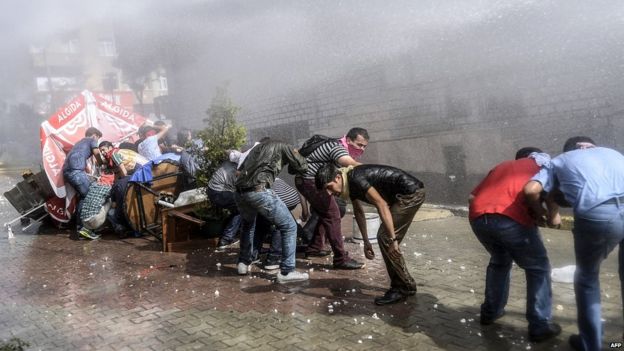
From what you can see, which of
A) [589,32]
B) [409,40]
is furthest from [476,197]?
[409,40]

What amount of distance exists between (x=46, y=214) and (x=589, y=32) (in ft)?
30.1

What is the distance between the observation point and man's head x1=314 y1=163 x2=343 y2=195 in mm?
4012

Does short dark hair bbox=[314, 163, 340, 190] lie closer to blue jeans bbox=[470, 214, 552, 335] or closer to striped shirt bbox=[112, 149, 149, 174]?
blue jeans bbox=[470, 214, 552, 335]

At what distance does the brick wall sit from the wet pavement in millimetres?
1992

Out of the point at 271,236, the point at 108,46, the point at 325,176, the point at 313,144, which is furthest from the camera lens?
the point at 108,46

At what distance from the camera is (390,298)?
4070 millimetres

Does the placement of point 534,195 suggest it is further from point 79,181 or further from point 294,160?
point 79,181

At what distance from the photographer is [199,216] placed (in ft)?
21.4

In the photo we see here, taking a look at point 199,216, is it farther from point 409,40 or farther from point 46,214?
point 409,40

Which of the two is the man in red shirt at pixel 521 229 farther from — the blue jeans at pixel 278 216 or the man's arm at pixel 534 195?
the blue jeans at pixel 278 216

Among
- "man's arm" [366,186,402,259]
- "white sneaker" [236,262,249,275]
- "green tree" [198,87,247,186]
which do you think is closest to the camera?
"man's arm" [366,186,402,259]

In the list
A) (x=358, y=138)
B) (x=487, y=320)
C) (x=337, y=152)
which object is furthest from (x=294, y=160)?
(x=487, y=320)

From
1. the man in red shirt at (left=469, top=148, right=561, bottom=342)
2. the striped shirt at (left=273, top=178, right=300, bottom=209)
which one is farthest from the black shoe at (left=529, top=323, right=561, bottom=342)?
the striped shirt at (left=273, top=178, right=300, bottom=209)

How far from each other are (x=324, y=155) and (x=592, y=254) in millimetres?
2678
